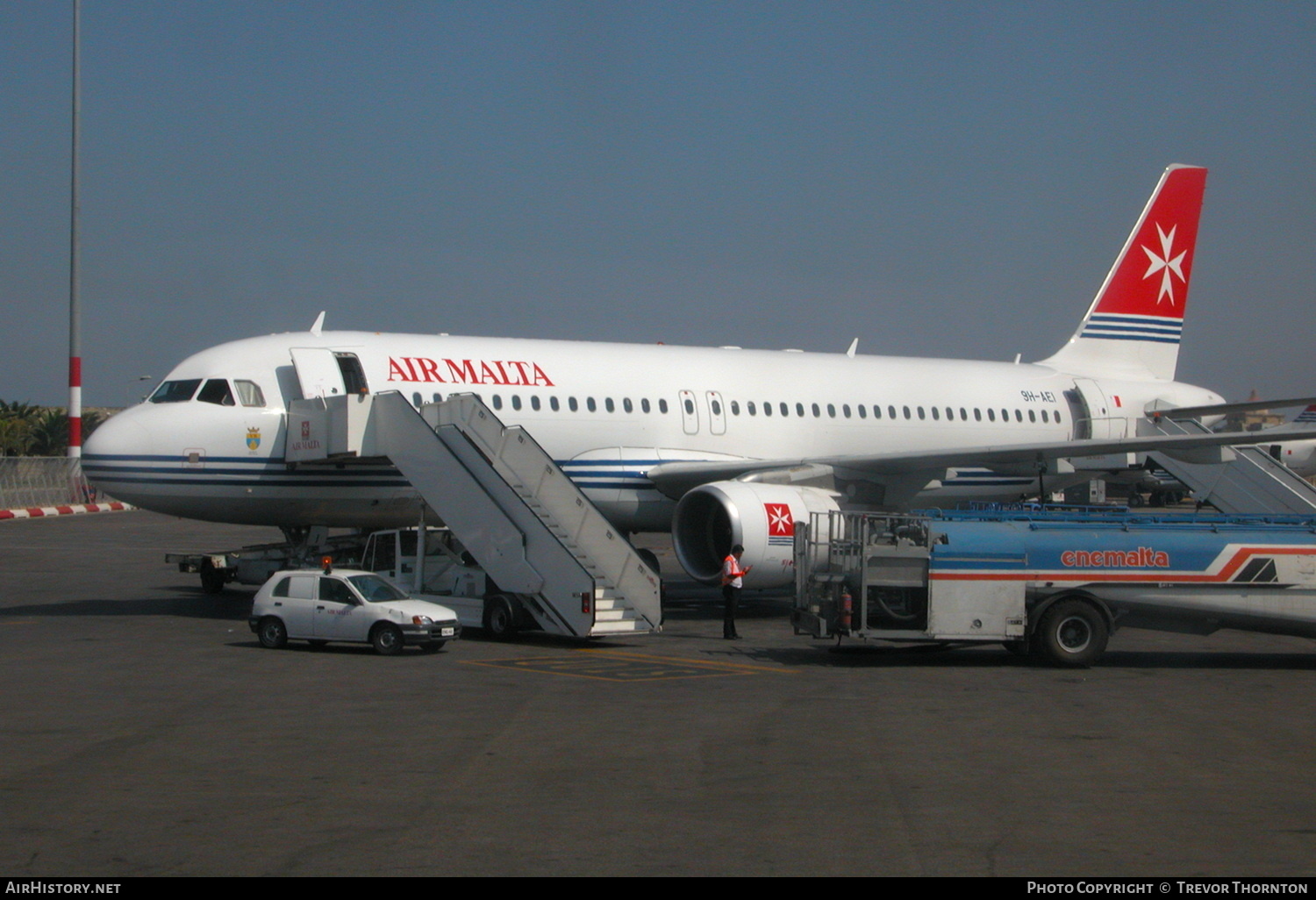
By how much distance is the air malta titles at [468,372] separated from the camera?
2459cm

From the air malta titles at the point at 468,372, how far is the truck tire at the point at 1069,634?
10.9 m

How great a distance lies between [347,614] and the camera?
759 inches

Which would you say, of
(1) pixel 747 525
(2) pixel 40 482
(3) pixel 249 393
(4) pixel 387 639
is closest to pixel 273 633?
(4) pixel 387 639

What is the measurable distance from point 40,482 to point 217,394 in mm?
42038

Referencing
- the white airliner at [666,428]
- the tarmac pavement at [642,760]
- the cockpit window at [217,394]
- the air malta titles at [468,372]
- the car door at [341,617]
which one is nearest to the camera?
the tarmac pavement at [642,760]

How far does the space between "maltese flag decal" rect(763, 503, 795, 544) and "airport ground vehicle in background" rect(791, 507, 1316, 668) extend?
151 inches

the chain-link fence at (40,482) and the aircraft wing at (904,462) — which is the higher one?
the aircraft wing at (904,462)

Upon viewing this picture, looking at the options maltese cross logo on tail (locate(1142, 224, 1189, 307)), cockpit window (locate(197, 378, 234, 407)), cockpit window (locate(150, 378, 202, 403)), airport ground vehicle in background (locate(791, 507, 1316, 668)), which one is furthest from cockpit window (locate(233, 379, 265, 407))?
maltese cross logo on tail (locate(1142, 224, 1189, 307))

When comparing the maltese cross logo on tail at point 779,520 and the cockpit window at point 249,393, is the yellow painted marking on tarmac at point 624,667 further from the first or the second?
the cockpit window at point 249,393

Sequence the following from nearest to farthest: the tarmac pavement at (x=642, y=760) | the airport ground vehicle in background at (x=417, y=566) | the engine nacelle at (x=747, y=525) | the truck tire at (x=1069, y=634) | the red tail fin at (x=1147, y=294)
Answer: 1. the tarmac pavement at (x=642, y=760)
2. the truck tire at (x=1069, y=634)
3. the airport ground vehicle in background at (x=417, y=566)
4. the engine nacelle at (x=747, y=525)
5. the red tail fin at (x=1147, y=294)

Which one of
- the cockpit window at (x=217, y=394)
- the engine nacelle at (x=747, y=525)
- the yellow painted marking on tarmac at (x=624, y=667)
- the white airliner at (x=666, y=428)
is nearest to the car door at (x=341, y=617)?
the yellow painted marking on tarmac at (x=624, y=667)

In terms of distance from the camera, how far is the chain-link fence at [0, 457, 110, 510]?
187ft

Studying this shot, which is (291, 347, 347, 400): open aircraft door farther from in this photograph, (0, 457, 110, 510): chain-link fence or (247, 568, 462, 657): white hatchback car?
(0, 457, 110, 510): chain-link fence

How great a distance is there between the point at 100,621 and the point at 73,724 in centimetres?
963
